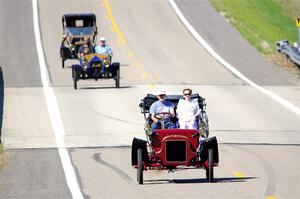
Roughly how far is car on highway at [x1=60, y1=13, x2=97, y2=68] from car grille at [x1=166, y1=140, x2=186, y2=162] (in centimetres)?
2347

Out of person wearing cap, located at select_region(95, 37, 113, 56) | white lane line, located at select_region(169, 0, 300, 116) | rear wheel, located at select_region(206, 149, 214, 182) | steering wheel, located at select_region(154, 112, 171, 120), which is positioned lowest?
white lane line, located at select_region(169, 0, 300, 116)

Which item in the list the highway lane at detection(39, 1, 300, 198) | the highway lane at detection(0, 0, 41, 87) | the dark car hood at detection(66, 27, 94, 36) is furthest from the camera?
the dark car hood at detection(66, 27, 94, 36)

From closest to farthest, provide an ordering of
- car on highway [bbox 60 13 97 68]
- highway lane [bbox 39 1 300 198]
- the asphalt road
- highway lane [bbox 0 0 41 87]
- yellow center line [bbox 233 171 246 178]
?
1. the asphalt road
2. highway lane [bbox 39 1 300 198]
3. yellow center line [bbox 233 171 246 178]
4. highway lane [bbox 0 0 41 87]
5. car on highway [bbox 60 13 97 68]

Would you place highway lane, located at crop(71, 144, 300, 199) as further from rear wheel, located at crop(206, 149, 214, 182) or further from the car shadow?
rear wheel, located at crop(206, 149, 214, 182)

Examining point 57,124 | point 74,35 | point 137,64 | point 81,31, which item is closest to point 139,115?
point 57,124

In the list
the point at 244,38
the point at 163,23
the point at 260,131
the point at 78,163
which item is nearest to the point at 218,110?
the point at 260,131

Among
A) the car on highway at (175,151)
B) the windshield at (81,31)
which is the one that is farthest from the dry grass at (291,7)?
the car on highway at (175,151)

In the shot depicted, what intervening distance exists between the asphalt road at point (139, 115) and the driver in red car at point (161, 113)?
1.10 metres

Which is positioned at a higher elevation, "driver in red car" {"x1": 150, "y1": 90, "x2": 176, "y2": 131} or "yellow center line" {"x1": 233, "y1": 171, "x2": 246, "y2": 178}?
"driver in red car" {"x1": 150, "y1": 90, "x2": 176, "y2": 131}

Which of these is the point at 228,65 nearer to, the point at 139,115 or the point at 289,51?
the point at 289,51

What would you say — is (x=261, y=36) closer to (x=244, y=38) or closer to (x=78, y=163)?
(x=244, y=38)

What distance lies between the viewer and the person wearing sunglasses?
2223 cm

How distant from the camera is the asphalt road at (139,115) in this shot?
20.5m

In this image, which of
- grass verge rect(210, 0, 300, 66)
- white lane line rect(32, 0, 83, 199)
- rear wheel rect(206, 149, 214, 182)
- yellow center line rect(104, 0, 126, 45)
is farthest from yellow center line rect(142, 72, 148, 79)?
rear wheel rect(206, 149, 214, 182)
